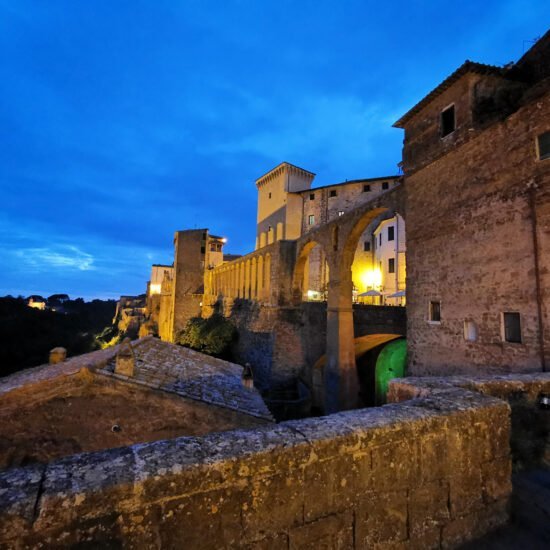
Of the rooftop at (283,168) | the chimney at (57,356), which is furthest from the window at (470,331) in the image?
the rooftop at (283,168)

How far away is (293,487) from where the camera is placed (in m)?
1.82

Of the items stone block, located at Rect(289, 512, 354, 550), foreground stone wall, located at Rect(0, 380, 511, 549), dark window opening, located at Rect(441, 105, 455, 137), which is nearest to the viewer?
foreground stone wall, located at Rect(0, 380, 511, 549)

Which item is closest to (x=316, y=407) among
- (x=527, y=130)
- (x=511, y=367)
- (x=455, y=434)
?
(x=511, y=367)

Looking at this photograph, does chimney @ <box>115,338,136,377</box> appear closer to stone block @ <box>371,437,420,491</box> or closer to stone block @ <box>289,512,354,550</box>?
stone block @ <box>289,512,354,550</box>

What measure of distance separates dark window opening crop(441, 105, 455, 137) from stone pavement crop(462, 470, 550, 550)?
33.9 feet

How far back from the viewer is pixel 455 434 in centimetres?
237

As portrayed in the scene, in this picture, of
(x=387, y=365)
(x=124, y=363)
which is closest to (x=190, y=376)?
(x=124, y=363)

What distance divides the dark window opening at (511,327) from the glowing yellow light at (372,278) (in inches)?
852

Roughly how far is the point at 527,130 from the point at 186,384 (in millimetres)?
10623

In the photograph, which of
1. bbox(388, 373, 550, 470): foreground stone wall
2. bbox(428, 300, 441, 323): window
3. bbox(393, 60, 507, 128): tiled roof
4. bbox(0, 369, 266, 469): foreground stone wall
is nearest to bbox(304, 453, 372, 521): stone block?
bbox(388, 373, 550, 470): foreground stone wall

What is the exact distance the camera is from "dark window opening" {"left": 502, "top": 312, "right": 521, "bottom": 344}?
7.97 meters

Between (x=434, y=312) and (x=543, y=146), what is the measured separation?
5327mm

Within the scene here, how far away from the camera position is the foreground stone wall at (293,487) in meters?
1.42

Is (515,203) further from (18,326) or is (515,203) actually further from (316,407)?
(18,326)
